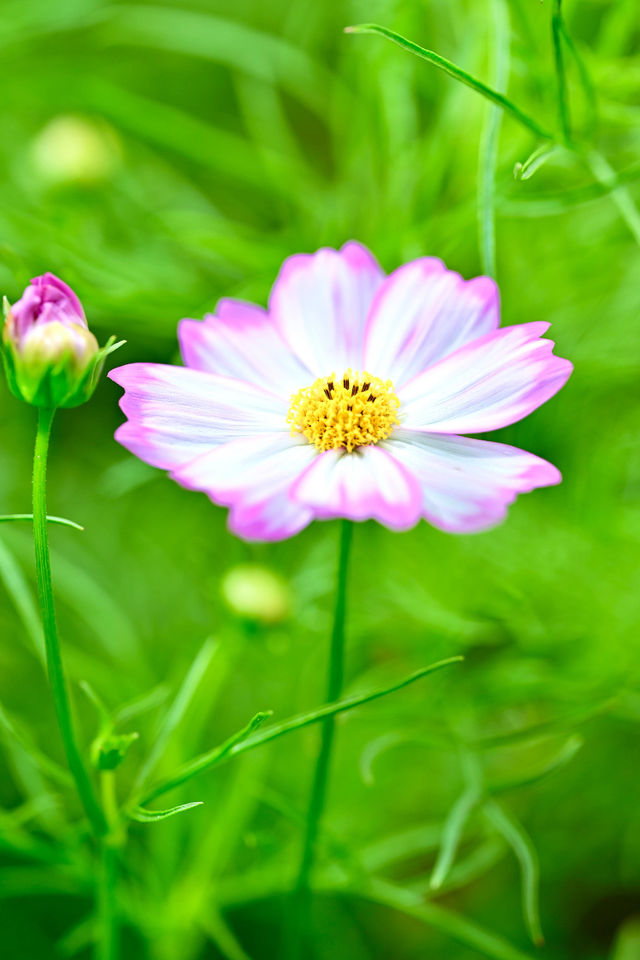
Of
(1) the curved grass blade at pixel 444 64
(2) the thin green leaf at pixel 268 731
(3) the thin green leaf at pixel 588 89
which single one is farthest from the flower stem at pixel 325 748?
(3) the thin green leaf at pixel 588 89

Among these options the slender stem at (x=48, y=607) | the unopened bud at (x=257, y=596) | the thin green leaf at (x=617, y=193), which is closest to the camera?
the slender stem at (x=48, y=607)

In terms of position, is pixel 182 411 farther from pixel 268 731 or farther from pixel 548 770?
Answer: pixel 548 770

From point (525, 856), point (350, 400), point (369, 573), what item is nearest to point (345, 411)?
point (350, 400)

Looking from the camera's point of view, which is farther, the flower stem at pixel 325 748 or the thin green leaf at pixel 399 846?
the thin green leaf at pixel 399 846

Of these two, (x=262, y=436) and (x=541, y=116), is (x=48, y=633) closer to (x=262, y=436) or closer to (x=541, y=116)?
(x=262, y=436)

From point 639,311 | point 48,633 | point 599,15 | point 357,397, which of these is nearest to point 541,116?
point 639,311

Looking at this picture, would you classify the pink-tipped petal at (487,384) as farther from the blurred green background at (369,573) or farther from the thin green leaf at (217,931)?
the thin green leaf at (217,931)

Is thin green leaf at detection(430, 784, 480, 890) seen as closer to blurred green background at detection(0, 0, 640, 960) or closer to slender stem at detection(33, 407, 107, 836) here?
blurred green background at detection(0, 0, 640, 960)

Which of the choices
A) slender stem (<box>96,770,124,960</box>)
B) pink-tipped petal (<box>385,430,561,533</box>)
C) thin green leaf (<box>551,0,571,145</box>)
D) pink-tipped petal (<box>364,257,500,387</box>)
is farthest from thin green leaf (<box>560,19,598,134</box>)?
slender stem (<box>96,770,124,960</box>)
